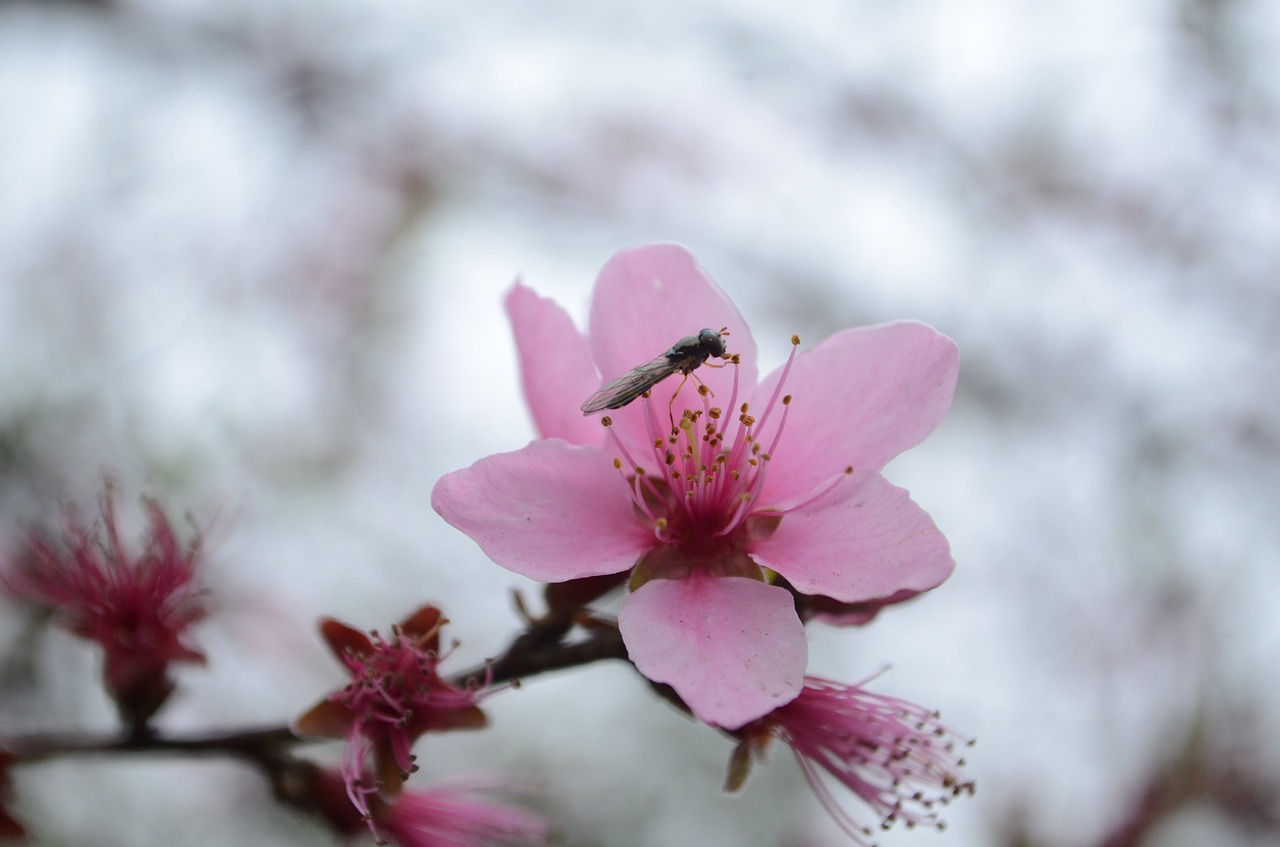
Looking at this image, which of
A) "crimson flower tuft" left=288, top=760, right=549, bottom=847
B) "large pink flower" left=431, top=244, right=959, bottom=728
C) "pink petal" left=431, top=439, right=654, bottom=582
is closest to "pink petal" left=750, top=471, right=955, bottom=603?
"large pink flower" left=431, top=244, right=959, bottom=728

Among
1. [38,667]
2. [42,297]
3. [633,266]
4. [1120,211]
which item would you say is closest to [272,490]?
[42,297]

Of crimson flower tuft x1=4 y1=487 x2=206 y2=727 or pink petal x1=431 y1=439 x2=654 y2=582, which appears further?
crimson flower tuft x1=4 y1=487 x2=206 y2=727

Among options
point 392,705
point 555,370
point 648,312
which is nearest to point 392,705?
point 392,705

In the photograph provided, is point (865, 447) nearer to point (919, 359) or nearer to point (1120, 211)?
point (919, 359)

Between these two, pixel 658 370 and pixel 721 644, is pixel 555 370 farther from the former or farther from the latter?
pixel 721 644

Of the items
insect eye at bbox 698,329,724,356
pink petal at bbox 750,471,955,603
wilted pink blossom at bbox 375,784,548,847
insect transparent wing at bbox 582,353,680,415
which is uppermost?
insect eye at bbox 698,329,724,356

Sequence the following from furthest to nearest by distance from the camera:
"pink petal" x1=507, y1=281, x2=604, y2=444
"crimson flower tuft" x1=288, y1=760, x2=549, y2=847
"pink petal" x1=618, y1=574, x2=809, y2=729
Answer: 1. "crimson flower tuft" x1=288, y1=760, x2=549, y2=847
2. "pink petal" x1=507, y1=281, x2=604, y2=444
3. "pink petal" x1=618, y1=574, x2=809, y2=729

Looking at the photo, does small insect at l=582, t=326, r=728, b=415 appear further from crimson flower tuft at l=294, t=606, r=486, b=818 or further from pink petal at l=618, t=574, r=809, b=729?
crimson flower tuft at l=294, t=606, r=486, b=818
